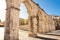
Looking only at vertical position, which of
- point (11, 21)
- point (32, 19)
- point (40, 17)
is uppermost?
point (40, 17)

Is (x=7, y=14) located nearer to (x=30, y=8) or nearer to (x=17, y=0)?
(x=17, y=0)

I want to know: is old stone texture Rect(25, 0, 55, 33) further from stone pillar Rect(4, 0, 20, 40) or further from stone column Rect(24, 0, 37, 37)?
stone pillar Rect(4, 0, 20, 40)

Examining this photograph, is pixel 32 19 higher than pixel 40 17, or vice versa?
pixel 40 17

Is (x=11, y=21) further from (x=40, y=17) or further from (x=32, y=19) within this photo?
(x=40, y=17)

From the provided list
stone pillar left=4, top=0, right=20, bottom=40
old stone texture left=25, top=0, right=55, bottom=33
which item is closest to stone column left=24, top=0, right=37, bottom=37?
old stone texture left=25, top=0, right=55, bottom=33

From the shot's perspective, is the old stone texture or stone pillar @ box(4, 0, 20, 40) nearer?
stone pillar @ box(4, 0, 20, 40)

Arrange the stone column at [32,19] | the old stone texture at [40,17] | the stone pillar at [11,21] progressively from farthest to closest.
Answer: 1. the old stone texture at [40,17]
2. the stone column at [32,19]
3. the stone pillar at [11,21]

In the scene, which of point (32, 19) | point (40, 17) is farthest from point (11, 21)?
point (40, 17)

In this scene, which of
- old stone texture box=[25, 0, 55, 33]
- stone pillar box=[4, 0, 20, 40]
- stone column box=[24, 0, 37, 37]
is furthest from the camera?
old stone texture box=[25, 0, 55, 33]

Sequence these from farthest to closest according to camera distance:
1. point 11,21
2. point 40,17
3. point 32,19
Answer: point 40,17
point 32,19
point 11,21

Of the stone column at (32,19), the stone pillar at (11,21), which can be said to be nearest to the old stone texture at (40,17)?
the stone column at (32,19)

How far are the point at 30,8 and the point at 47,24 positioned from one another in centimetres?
898

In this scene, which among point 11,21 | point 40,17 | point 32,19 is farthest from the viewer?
point 40,17

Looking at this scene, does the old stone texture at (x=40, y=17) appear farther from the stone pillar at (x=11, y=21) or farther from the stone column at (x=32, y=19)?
the stone pillar at (x=11, y=21)
